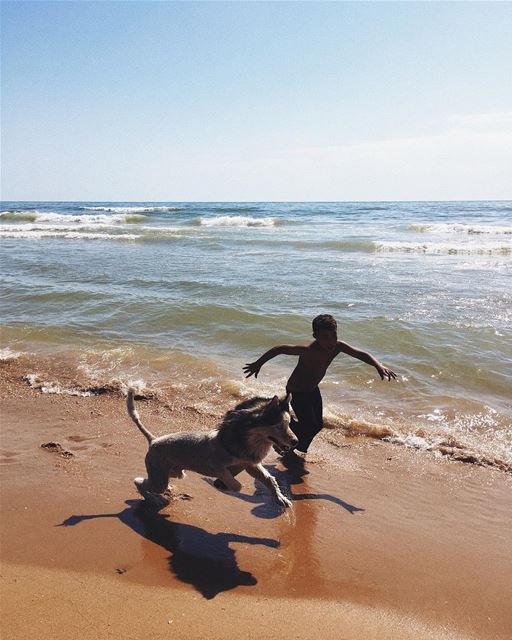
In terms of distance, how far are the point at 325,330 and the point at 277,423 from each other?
1.52 meters

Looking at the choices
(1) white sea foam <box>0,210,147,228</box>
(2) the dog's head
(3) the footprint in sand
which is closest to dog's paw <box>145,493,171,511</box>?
(2) the dog's head

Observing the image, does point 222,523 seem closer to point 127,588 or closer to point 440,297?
point 127,588

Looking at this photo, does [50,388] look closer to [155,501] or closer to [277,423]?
[155,501]

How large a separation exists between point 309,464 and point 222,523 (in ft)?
4.88

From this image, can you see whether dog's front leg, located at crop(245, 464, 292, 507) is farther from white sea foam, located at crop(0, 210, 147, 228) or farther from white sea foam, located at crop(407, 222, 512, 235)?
white sea foam, located at crop(0, 210, 147, 228)

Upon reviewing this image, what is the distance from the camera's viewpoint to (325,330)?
520 centimetres

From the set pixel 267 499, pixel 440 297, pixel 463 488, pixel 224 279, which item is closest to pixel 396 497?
pixel 463 488

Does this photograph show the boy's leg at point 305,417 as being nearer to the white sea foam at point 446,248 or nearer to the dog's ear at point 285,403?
the dog's ear at point 285,403

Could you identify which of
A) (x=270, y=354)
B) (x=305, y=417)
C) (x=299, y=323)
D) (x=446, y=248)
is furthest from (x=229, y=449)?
(x=446, y=248)

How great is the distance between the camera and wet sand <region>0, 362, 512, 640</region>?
3182 millimetres

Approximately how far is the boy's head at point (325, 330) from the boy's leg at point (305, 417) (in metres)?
0.69

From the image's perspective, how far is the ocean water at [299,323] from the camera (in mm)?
6914

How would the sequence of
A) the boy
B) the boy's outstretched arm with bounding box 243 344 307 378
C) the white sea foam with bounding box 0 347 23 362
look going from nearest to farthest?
the boy's outstretched arm with bounding box 243 344 307 378 → the boy → the white sea foam with bounding box 0 347 23 362

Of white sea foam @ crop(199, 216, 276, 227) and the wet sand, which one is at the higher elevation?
white sea foam @ crop(199, 216, 276, 227)
